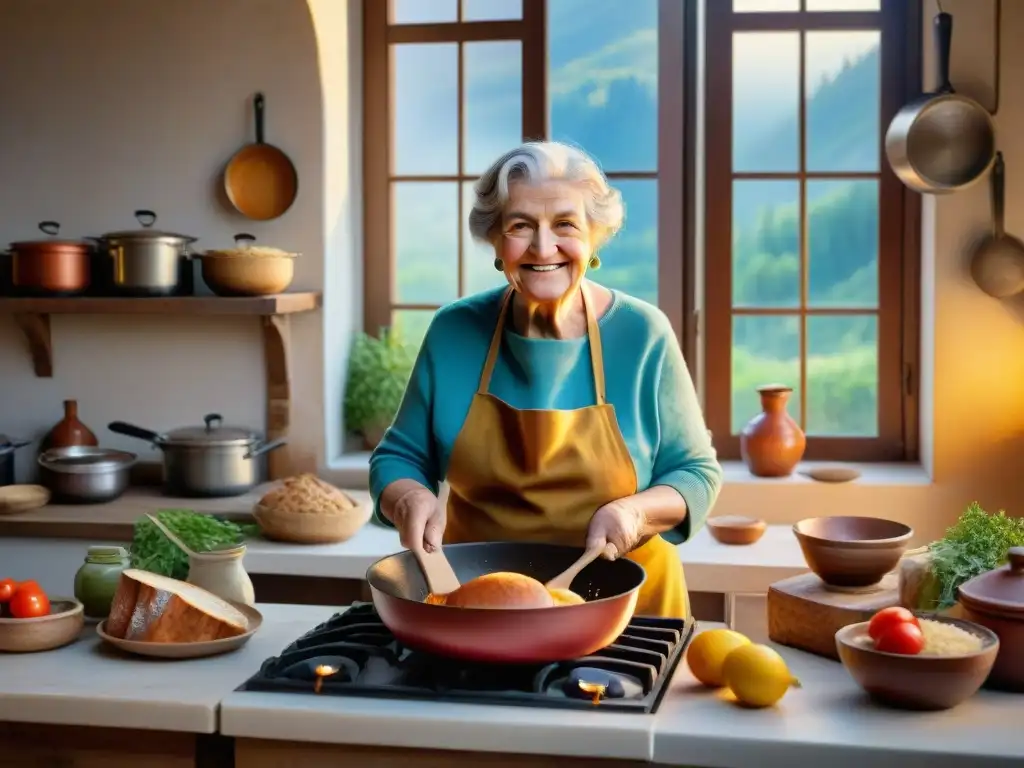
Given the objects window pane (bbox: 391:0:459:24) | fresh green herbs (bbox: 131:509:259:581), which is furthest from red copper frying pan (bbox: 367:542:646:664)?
window pane (bbox: 391:0:459:24)

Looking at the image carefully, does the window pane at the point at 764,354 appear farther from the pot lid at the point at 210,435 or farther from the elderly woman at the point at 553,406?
the elderly woman at the point at 553,406

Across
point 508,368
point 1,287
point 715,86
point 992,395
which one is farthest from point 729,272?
point 1,287

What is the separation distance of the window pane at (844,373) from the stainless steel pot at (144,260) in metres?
2.20

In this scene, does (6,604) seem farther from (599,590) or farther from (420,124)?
(420,124)

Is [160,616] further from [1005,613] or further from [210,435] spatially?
[210,435]

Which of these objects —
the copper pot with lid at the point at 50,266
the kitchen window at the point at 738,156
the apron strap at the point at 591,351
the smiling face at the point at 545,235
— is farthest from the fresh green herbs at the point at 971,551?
the copper pot with lid at the point at 50,266

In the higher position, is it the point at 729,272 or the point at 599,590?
the point at 729,272

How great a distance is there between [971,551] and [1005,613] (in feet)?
0.88

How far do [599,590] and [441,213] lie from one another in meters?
2.89

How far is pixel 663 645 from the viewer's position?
2057mm

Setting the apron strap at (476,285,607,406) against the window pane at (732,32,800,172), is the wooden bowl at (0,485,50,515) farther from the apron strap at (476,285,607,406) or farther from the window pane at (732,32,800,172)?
the window pane at (732,32,800,172)

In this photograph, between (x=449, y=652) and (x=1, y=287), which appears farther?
(x=1, y=287)

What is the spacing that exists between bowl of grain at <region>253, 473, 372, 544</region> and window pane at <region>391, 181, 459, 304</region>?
3.59ft

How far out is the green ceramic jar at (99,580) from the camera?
7.82 feet
